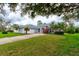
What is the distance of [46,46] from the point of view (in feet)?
6.02

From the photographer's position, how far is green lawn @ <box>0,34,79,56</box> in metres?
1.81

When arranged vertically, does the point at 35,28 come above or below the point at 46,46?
above

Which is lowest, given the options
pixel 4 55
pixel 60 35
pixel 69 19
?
pixel 4 55

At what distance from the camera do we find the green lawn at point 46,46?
181 centimetres

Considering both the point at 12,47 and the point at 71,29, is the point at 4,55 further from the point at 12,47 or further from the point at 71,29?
the point at 71,29

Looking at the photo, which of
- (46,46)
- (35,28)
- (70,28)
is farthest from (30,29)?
(70,28)

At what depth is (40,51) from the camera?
1817mm

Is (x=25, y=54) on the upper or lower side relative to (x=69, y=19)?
lower

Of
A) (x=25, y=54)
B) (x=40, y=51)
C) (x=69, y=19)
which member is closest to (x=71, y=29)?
(x=69, y=19)

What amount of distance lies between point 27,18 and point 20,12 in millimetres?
Result: 86

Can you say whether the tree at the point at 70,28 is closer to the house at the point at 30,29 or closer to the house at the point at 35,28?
the house at the point at 35,28

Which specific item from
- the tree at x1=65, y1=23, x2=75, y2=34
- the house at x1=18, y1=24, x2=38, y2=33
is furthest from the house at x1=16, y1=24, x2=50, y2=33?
the tree at x1=65, y1=23, x2=75, y2=34

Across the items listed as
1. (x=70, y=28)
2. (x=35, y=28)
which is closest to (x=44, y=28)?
(x=35, y=28)

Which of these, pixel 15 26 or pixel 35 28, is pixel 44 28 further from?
pixel 15 26
